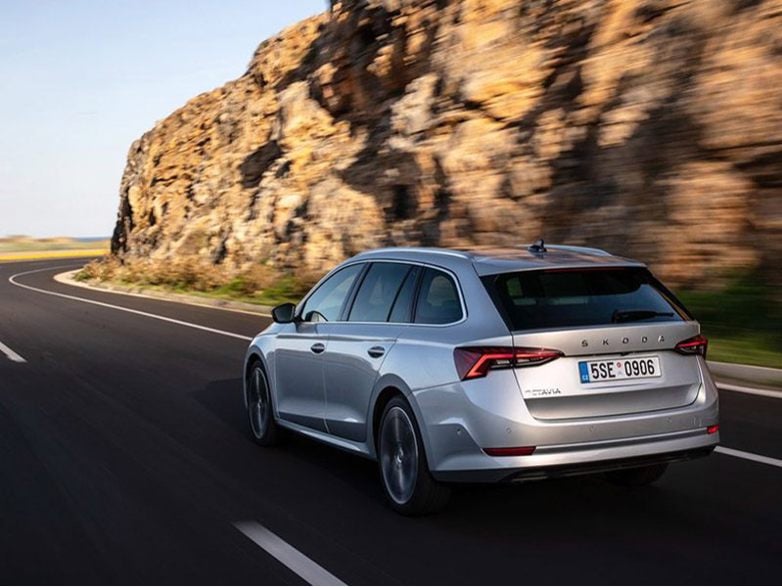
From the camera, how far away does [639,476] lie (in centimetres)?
668

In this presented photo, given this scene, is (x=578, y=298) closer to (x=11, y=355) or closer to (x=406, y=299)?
(x=406, y=299)

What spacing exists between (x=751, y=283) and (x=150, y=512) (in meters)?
9.52

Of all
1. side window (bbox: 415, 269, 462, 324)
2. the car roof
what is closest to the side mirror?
the car roof

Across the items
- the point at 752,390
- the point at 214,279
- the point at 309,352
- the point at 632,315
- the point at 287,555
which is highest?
the point at 632,315

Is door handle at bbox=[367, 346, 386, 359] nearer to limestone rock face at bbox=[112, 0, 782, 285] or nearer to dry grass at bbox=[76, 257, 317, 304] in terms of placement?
limestone rock face at bbox=[112, 0, 782, 285]

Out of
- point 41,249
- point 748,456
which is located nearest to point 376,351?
point 748,456

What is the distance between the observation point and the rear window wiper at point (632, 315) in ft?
19.1

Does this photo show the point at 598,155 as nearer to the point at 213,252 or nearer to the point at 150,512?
the point at 150,512

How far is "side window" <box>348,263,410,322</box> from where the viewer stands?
682 cm

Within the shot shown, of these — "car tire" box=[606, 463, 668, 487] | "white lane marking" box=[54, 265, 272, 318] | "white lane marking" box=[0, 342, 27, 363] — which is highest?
"car tire" box=[606, 463, 668, 487]

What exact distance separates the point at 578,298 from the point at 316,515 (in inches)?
76.6

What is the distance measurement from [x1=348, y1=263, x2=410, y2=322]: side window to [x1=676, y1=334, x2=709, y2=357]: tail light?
1753 millimetres

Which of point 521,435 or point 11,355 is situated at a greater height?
point 521,435

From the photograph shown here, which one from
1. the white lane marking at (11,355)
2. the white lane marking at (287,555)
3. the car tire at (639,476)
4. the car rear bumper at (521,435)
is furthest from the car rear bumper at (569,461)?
the white lane marking at (11,355)
